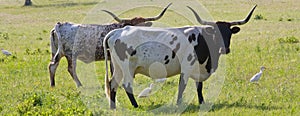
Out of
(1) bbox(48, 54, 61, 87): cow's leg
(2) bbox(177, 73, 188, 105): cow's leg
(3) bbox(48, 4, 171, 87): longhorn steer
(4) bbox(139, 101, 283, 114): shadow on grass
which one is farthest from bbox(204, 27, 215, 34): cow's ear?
(1) bbox(48, 54, 61, 87): cow's leg

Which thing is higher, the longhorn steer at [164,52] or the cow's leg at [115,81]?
the longhorn steer at [164,52]

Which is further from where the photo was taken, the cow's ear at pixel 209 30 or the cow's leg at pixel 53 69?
the cow's leg at pixel 53 69

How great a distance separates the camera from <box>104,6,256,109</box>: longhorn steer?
10.6 meters

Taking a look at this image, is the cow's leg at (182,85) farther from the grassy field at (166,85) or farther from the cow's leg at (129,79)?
the cow's leg at (129,79)

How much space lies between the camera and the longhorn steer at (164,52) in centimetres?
1061

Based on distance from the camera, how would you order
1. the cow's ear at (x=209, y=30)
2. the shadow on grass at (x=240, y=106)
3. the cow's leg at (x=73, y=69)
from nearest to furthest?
1. the shadow on grass at (x=240, y=106)
2. the cow's ear at (x=209, y=30)
3. the cow's leg at (x=73, y=69)

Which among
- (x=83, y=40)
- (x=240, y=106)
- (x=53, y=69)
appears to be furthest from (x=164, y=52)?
(x=53, y=69)

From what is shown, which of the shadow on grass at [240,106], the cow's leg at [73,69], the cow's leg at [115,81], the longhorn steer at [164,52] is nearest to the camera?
the shadow on grass at [240,106]

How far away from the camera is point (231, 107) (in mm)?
10219

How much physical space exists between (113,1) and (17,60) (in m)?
28.0

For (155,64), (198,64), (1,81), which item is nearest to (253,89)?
(198,64)

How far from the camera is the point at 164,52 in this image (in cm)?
1076

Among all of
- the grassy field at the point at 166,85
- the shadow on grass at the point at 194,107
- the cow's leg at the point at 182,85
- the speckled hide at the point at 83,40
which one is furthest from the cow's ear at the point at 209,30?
the speckled hide at the point at 83,40

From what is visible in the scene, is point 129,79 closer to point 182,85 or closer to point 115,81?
point 115,81
